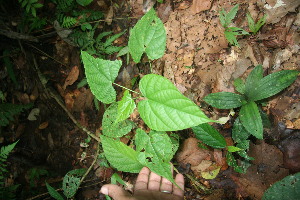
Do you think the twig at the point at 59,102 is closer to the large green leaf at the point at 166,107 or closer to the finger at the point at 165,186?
the finger at the point at 165,186

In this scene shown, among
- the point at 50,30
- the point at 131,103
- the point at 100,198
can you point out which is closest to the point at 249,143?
the point at 131,103

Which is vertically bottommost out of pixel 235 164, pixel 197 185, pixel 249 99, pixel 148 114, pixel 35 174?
pixel 35 174

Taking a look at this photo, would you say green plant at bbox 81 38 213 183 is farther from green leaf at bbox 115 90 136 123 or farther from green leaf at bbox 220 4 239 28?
green leaf at bbox 220 4 239 28

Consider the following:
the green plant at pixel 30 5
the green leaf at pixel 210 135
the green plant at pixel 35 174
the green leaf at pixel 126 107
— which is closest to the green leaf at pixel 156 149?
the green leaf at pixel 126 107

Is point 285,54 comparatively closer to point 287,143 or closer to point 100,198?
point 287,143

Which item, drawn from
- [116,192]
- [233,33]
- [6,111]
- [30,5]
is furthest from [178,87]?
[6,111]

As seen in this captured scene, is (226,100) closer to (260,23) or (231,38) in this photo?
(231,38)
